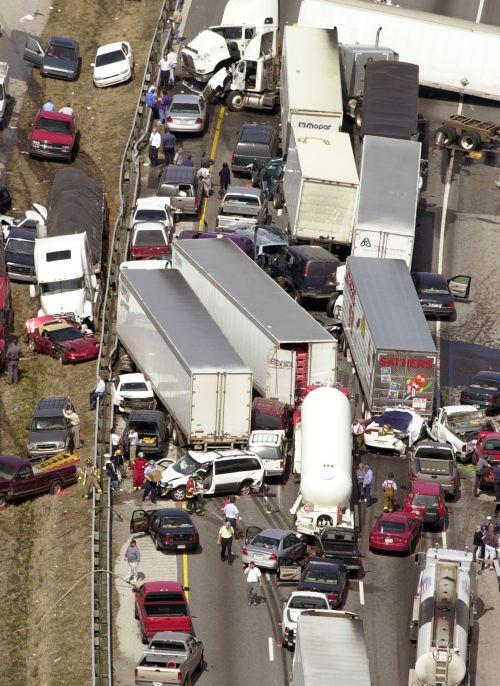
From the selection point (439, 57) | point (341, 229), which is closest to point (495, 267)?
point (341, 229)

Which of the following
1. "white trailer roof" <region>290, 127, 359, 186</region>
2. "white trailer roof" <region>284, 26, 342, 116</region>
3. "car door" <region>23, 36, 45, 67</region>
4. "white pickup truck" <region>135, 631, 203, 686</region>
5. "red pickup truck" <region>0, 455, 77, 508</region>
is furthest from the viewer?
"car door" <region>23, 36, 45, 67</region>

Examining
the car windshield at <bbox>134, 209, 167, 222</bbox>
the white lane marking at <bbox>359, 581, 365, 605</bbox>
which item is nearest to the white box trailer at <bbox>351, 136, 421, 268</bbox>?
the car windshield at <bbox>134, 209, 167, 222</bbox>

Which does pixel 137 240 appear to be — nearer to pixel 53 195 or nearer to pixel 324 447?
pixel 53 195

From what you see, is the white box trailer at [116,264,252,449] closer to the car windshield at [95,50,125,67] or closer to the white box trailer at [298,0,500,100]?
the white box trailer at [298,0,500,100]

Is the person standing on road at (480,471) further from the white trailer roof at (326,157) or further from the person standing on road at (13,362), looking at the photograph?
the person standing on road at (13,362)

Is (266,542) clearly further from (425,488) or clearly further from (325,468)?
(425,488)
